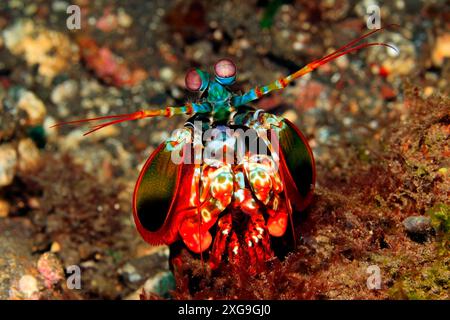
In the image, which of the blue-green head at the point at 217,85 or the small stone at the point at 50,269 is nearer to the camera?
the blue-green head at the point at 217,85

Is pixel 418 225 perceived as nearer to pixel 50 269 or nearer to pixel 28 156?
pixel 50 269

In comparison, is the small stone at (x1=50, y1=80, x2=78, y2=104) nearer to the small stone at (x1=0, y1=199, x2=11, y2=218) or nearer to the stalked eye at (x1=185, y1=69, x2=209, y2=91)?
the small stone at (x1=0, y1=199, x2=11, y2=218)

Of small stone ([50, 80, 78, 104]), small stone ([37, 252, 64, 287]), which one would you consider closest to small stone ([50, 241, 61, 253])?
small stone ([37, 252, 64, 287])

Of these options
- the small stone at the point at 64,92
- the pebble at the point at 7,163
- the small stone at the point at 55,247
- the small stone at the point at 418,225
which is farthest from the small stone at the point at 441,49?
the pebble at the point at 7,163

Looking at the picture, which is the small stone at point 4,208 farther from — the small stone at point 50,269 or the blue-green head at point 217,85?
the blue-green head at point 217,85

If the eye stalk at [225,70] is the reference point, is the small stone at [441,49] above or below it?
above
